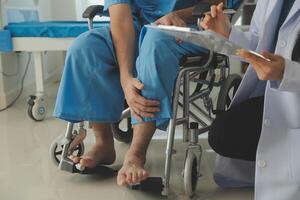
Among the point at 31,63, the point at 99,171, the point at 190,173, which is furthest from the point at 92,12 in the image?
the point at 31,63

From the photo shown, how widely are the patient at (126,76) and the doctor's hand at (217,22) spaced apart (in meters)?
0.20

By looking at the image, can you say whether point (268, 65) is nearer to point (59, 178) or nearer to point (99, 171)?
point (99, 171)

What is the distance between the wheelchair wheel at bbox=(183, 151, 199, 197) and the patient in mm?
119

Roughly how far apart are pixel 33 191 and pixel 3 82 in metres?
1.51

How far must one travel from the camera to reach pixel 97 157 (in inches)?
50.1

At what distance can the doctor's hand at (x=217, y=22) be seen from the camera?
86 cm

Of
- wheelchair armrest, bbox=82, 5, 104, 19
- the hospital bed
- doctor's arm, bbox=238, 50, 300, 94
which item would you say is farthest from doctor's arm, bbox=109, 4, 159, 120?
the hospital bed

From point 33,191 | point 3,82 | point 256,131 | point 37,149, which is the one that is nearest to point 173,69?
point 256,131

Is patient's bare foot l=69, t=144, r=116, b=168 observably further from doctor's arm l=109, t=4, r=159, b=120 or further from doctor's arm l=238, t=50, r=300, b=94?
doctor's arm l=238, t=50, r=300, b=94

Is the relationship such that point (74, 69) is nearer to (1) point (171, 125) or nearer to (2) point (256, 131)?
(1) point (171, 125)

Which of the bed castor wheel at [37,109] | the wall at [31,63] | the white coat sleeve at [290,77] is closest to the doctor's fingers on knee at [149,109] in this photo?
the white coat sleeve at [290,77]

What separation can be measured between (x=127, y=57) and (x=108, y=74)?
3.2 inches

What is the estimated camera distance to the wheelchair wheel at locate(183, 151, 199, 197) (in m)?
1.08

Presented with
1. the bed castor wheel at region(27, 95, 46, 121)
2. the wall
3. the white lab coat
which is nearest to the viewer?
the white lab coat
